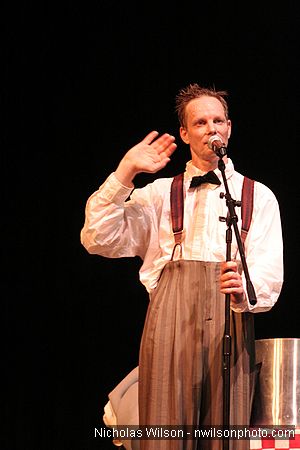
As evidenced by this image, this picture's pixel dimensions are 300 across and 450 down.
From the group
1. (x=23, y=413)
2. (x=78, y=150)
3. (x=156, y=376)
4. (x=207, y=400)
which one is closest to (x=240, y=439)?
(x=207, y=400)

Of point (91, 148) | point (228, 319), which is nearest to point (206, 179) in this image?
point (228, 319)

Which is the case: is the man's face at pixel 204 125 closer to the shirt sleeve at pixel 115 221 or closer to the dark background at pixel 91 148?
the shirt sleeve at pixel 115 221

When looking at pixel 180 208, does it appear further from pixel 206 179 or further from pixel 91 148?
pixel 91 148

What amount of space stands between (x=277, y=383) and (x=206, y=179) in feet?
2.53

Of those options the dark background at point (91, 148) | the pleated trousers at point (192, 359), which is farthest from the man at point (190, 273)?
the dark background at point (91, 148)

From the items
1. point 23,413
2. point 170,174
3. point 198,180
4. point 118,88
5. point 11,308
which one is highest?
point 118,88

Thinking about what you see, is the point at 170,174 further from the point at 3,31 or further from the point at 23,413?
the point at 23,413

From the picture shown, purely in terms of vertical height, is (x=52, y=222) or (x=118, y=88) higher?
(x=118, y=88)

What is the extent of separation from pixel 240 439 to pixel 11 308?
212 cm

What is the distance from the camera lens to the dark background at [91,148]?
4.48 meters

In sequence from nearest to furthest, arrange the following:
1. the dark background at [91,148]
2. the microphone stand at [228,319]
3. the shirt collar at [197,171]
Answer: the microphone stand at [228,319] → the shirt collar at [197,171] → the dark background at [91,148]

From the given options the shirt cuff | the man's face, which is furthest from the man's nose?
the shirt cuff

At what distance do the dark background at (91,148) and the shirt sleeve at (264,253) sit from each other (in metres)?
1.64

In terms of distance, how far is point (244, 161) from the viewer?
15.3 ft
